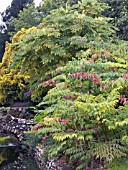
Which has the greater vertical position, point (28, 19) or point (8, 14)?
point (8, 14)

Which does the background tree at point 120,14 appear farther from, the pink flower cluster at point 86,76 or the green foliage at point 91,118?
the pink flower cluster at point 86,76

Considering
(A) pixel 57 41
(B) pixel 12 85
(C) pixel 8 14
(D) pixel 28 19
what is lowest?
(B) pixel 12 85

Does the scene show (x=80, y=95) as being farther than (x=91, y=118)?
Yes

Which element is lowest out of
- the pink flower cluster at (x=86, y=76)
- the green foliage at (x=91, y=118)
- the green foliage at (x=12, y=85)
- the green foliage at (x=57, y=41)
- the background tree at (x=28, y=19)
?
the green foliage at (x=12, y=85)

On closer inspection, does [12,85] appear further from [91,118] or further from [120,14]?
[91,118]

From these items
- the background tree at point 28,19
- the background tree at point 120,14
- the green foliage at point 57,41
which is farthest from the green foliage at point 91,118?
Answer: the background tree at point 28,19

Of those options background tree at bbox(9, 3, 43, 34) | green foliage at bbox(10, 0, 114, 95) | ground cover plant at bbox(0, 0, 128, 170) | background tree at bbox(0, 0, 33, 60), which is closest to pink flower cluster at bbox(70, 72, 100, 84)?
ground cover plant at bbox(0, 0, 128, 170)

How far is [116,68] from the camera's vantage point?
5.71m

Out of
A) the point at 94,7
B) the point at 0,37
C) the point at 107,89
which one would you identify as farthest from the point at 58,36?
the point at 0,37

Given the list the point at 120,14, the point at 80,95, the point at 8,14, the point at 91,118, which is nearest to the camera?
the point at 91,118

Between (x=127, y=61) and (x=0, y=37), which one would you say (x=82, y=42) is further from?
(x=0, y=37)

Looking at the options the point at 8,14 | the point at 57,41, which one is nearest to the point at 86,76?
the point at 57,41

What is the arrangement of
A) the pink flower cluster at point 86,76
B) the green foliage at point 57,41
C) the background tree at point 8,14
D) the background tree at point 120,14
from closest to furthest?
1. the pink flower cluster at point 86,76
2. the green foliage at point 57,41
3. the background tree at point 120,14
4. the background tree at point 8,14

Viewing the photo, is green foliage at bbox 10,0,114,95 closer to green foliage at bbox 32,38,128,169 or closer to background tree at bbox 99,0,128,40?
green foliage at bbox 32,38,128,169
